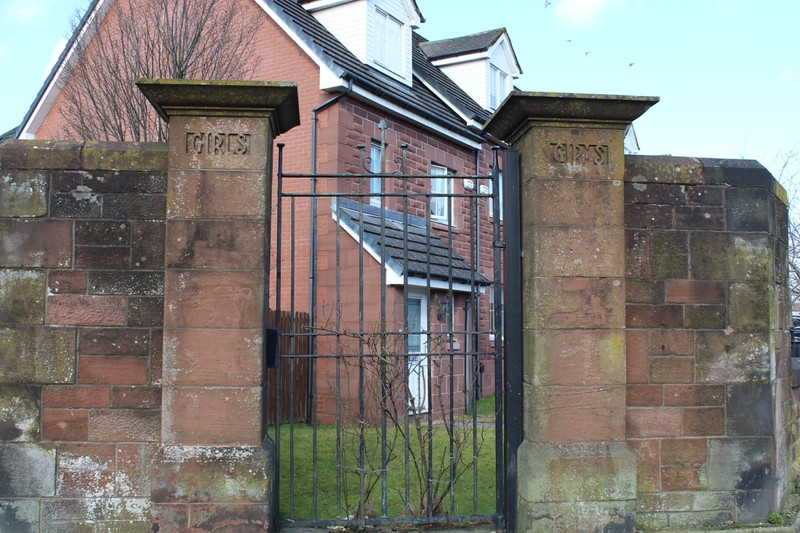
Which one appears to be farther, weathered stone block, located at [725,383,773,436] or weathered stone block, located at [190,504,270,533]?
weathered stone block, located at [725,383,773,436]

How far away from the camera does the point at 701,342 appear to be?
461 centimetres

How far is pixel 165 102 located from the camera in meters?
4.24

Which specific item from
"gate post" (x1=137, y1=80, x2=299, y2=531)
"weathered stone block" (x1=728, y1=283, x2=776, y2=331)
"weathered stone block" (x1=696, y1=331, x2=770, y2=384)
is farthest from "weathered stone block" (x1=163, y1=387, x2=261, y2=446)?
"weathered stone block" (x1=728, y1=283, x2=776, y2=331)

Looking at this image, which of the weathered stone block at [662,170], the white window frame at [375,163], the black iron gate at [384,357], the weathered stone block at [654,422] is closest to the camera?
the weathered stone block at [654,422]

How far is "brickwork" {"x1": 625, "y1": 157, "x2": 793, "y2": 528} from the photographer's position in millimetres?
4543

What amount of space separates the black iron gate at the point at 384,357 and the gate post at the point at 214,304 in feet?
1.62

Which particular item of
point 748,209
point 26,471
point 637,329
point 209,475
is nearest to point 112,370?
point 26,471

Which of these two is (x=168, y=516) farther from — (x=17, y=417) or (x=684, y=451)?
(x=684, y=451)

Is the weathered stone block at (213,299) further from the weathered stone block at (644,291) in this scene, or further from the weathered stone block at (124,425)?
the weathered stone block at (644,291)

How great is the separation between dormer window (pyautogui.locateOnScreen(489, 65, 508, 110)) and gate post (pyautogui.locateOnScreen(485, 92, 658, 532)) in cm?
1456

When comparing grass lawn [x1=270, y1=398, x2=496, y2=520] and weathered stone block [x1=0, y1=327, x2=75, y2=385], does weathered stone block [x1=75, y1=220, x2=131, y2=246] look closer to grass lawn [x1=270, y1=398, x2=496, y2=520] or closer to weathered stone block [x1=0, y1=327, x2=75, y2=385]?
weathered stone block [x1=0, y1=327, x2=75, y2=385]

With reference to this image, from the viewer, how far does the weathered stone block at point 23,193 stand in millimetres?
4355

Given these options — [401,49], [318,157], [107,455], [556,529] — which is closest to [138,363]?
[107,455]

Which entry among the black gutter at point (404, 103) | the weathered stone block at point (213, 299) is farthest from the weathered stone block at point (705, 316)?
the black gutter at point (404, 103)
